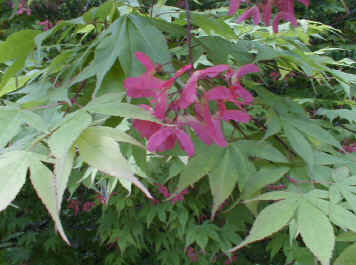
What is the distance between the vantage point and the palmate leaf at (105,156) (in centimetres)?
35

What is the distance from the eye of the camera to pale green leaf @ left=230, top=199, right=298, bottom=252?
46 cm

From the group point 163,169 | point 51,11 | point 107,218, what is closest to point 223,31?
point 163,169

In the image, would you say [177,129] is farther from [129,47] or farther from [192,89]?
[129,47]

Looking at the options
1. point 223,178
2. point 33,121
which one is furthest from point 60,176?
point 223,178

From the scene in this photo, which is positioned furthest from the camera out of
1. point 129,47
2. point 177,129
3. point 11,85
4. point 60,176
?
point 11,85

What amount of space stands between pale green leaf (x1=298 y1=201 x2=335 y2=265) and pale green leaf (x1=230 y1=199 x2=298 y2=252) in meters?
0.02

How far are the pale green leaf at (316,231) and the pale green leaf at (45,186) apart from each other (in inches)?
11.8

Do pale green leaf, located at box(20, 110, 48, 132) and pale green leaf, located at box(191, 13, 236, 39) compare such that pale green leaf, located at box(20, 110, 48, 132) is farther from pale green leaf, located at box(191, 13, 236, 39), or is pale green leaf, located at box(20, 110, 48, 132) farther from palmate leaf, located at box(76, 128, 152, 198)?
pale green leaf, located at box(191, 13, 236, 39)

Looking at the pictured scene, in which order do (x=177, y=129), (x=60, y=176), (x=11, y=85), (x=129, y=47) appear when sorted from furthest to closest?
(x=11, y=85) < (x=129, y=47) < (x=177, y=129) < (x=60, y=176)

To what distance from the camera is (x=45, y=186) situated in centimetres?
39

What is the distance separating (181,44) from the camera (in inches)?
31.6

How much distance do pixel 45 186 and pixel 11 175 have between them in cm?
4

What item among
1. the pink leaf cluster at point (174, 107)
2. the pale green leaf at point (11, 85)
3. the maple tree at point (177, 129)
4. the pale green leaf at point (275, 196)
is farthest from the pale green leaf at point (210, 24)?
the pale green leaf at point (11, 85)

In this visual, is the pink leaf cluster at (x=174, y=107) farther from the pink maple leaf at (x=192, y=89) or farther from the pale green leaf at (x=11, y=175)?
the pale green leaf at (x=11, y=175)
